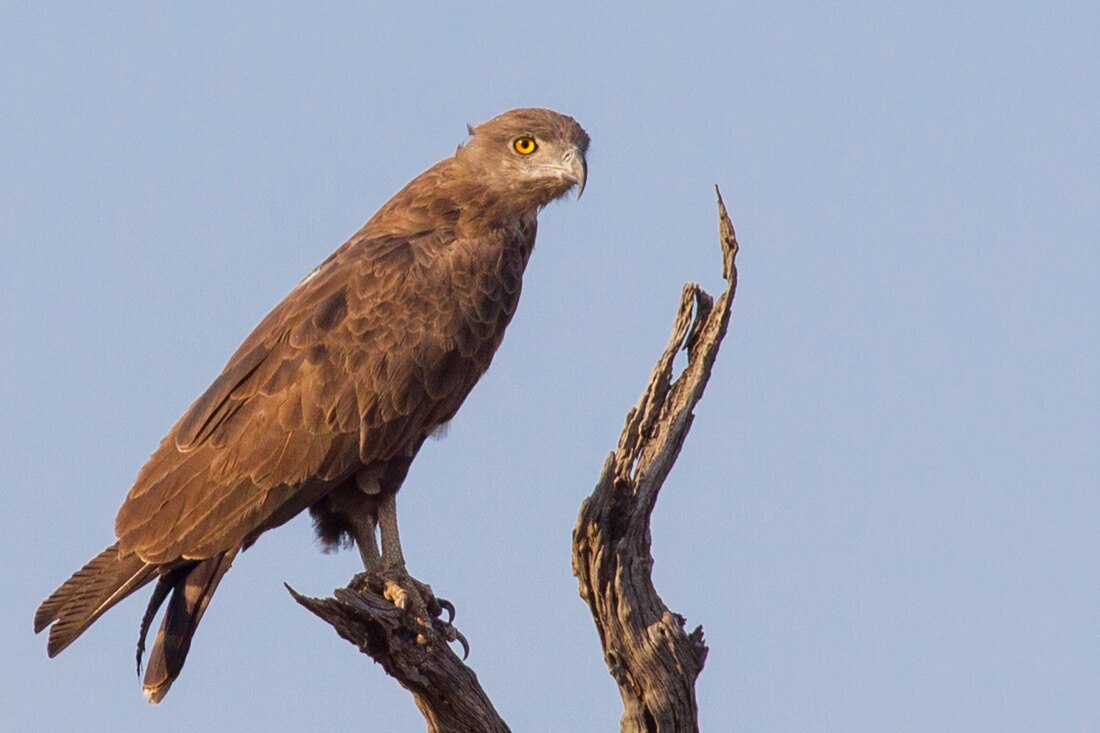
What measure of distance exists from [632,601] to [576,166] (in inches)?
127

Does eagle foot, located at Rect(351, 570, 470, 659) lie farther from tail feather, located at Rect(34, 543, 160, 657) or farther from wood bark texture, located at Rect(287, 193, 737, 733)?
tail feather, located at Rect(34, 543, 160, 657)

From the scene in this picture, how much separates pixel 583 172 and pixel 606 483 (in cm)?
276

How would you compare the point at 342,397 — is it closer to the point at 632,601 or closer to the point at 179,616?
the point at 179,616

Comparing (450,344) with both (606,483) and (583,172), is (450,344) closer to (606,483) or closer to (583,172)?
(583,172)

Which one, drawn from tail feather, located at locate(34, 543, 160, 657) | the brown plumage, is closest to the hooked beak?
the brown plumage

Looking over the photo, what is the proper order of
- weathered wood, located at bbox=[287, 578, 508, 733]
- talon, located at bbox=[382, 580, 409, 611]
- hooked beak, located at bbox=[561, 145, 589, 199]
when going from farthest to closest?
hooked beak, located at bbox=[561, 145, 589, 199] < talon, located at bbox=[382, 580, 409, 611] < weathered wood, located at bbox=[287, 578, 508, 733]

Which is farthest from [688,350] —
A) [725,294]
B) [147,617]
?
[147,617]

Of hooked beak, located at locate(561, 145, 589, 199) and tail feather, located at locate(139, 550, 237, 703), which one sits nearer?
tail feather, located at locate(139, 550, 237, 703)

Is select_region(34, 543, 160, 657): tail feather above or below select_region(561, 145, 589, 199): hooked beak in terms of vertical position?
below

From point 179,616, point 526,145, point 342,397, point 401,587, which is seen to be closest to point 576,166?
point 526,145

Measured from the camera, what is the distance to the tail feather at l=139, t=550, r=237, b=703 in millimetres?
8312

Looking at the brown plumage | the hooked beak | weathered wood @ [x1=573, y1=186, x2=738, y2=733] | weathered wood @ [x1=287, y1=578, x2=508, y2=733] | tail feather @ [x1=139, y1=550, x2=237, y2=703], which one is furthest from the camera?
the hooked beak

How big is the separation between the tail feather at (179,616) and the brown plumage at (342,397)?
0.01 meters

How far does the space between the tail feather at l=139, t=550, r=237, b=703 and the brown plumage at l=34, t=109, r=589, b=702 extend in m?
0.01
